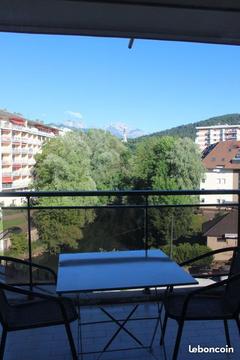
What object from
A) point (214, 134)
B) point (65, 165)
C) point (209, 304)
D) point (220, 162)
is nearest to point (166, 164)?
point (214, 134)

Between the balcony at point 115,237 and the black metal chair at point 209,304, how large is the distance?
0.96 feet

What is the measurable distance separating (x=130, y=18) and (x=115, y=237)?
270cm

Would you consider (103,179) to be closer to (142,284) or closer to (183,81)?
(183,81)

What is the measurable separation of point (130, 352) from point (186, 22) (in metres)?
2.56

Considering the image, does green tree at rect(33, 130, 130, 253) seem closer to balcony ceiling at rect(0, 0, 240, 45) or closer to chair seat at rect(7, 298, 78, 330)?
balcony ceiling at rect(0, 0, 240, 45)

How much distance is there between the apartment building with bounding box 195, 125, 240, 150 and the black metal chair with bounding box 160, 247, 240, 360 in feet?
72.6

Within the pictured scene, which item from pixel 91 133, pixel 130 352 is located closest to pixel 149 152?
pixel 91 133

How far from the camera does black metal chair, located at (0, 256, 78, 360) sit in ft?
6.73

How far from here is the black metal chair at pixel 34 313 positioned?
205 cm

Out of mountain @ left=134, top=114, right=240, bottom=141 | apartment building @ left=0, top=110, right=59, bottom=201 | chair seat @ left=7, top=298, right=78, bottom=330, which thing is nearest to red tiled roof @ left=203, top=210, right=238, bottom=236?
chair seat @ left=7, top=298, right=78, bottom=330

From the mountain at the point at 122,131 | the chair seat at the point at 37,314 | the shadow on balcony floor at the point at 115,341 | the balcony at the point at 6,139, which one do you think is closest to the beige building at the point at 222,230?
the shadow on balcony floor at the point at 115,341

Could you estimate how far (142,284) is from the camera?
6.66 ft

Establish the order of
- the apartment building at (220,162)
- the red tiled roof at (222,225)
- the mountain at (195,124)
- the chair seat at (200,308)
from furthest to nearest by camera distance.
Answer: the mountain at (195,124) < the apartment building at (220,162) < the red tiled roof at (222,225) < the chair seat at (200,308)

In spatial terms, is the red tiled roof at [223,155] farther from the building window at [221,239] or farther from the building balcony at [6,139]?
the building balcony at [6,139]
